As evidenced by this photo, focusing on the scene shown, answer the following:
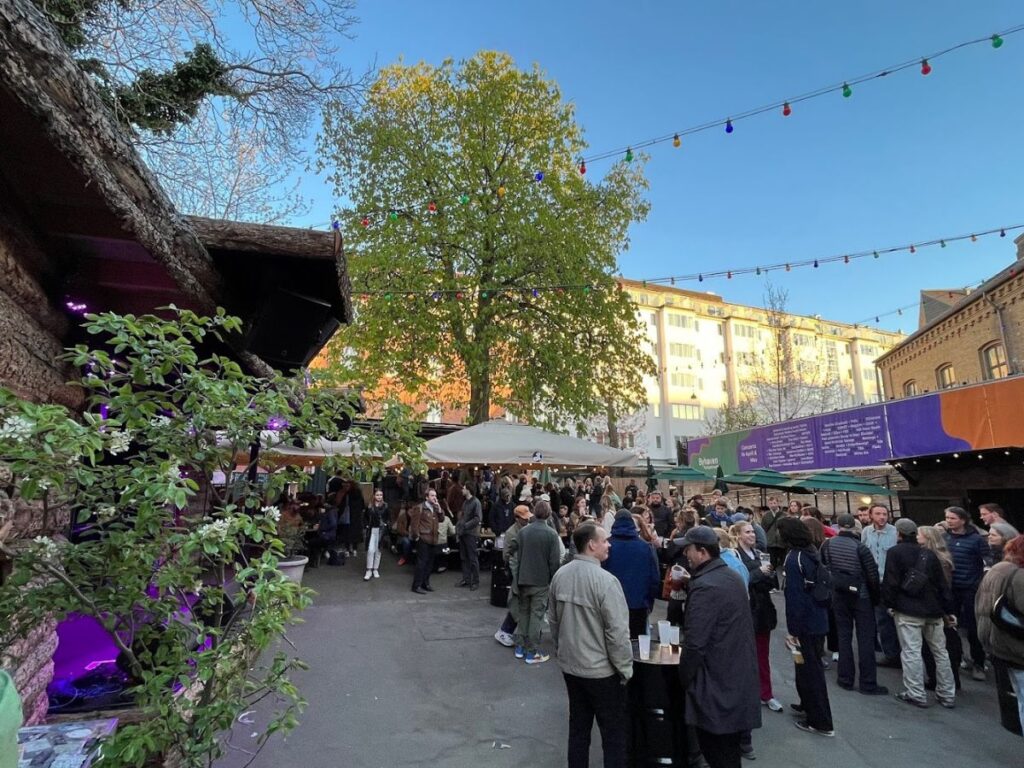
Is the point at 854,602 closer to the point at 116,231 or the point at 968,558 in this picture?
the point at 968,558

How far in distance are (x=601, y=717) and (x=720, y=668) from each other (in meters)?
0.84

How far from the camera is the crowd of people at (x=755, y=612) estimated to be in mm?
3441

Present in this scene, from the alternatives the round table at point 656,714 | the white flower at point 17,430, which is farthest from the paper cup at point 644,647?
the white flower at point 17,430

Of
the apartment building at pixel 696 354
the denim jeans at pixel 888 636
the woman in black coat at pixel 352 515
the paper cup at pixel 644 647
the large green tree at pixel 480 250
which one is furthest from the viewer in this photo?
the apartment building at pixel 696 354

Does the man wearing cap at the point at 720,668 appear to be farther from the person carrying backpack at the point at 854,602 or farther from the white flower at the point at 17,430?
the white flower at the point at 17,430

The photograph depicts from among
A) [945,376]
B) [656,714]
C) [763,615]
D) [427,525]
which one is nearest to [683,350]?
[945,376]

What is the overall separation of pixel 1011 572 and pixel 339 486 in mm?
11051

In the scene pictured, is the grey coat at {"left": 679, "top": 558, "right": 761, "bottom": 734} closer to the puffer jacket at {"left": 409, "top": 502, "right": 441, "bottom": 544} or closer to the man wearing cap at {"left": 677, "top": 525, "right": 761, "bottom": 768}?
the man wearing cap at {"left": 677, "top": 525, "right": 761, "bottom": 768}

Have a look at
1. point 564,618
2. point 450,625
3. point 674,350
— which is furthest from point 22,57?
point 674,350

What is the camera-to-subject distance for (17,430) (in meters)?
1.55

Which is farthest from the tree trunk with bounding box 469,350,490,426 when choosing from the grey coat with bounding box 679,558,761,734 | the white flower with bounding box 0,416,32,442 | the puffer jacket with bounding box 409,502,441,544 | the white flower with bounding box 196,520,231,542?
the white flower with bounding box 0,416,32,442

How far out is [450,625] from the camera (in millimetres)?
7504

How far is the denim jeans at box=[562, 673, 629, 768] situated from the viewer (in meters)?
3.55

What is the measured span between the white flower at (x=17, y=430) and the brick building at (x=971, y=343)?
16359 mm
